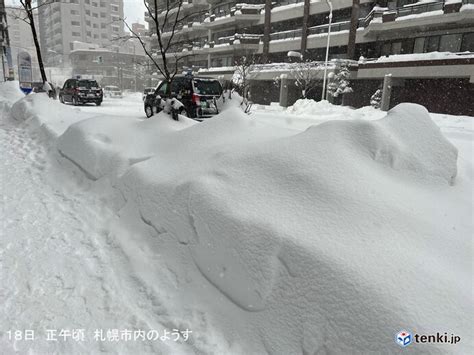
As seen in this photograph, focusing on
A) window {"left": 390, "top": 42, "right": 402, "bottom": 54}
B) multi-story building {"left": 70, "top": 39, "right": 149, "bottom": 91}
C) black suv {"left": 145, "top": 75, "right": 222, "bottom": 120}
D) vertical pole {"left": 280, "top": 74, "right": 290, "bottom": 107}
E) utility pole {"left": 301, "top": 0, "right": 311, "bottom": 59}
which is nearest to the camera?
black suv {"left": 145, "top": 75, "right": 222, "bottom": 120}

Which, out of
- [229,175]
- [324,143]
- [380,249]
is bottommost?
[380,249]

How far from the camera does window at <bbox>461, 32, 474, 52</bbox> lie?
763 inches

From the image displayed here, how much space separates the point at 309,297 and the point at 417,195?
5.63ft

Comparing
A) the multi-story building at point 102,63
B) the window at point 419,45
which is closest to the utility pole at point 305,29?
the window at point 419,45

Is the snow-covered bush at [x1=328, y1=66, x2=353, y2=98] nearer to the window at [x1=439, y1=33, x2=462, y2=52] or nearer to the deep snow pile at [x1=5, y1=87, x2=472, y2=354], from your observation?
the window at [x1=439, y1=33, x2=462, y2=52]

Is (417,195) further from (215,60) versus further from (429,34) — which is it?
(215,60)

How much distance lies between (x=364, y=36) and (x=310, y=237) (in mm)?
26841

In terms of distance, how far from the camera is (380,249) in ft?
7.88

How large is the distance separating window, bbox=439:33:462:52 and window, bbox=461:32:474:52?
220 millimetres

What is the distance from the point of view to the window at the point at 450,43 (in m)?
20.0

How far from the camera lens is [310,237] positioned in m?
2.55

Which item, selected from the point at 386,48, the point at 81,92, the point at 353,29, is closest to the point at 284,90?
the point at 353,29

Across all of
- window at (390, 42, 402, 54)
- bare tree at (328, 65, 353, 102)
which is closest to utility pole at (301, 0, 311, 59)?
bare tree at (328, 65, 353, 102)

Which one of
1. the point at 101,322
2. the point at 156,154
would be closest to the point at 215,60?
the point at 156,154
